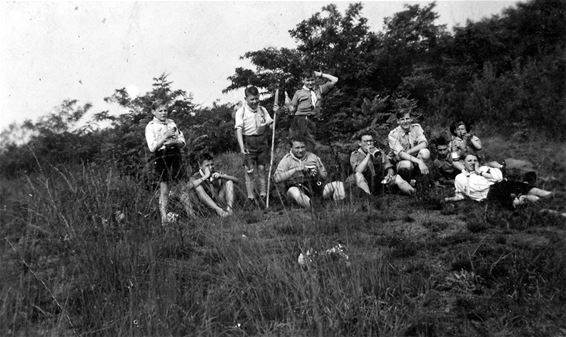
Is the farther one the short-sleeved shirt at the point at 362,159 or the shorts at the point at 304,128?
the shorts at the point at 304,128

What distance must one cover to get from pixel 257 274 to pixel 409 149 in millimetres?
4440

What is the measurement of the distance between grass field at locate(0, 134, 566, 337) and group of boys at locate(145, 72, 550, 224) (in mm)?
1199

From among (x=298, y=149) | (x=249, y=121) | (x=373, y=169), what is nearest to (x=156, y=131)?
(x=249, y=121)

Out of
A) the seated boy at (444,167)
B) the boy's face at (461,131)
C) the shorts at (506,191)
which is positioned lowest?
the shorts at (506,191)

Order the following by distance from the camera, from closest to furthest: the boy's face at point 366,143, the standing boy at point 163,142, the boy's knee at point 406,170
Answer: the standing boy at point 163,142 < the boy's face at point 366,143 < the boy's knee at point 406,170

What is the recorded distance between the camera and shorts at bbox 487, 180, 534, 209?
5517mm

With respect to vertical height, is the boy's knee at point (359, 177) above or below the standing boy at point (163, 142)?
below

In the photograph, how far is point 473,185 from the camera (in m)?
6.12

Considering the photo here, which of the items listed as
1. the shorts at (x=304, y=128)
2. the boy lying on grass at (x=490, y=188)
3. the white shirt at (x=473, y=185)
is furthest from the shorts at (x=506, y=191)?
the shorts at (x=304, y=128)

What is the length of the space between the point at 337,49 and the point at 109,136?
7.65 m

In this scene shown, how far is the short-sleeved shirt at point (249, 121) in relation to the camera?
6996mm

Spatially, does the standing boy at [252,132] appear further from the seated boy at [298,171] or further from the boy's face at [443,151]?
the boy's face at [443,151]

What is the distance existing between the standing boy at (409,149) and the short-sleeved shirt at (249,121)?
193 cm

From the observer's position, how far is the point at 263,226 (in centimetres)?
438
